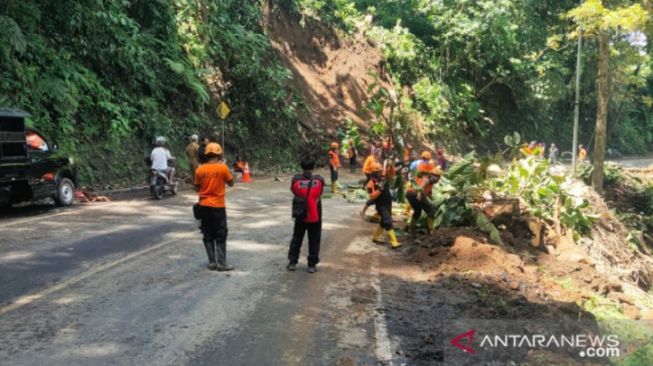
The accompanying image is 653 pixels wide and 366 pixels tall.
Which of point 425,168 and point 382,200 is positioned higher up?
point 425,168

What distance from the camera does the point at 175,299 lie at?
6.71 m

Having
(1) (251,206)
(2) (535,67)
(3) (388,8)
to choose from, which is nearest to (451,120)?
(2) (535,67)

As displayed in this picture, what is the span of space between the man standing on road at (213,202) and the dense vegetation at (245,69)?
10139 mm

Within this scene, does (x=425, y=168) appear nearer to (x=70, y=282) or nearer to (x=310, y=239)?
(x=310, y=239)

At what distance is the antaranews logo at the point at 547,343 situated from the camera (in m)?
5.87

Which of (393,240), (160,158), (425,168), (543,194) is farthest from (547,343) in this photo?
(160,158)

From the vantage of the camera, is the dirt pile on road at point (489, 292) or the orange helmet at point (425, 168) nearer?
the dirt pile on road at point (489, 292)

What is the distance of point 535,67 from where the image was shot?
40938 millimetres

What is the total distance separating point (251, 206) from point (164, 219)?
3.18 meters

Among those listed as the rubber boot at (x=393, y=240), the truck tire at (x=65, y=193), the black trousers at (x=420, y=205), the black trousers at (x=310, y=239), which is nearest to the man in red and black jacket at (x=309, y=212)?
the black trousers at (x=310, y=239)

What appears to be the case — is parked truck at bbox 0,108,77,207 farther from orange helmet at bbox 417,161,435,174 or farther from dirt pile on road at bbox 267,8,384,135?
dirt pile on road at bbox 267,8,384,135

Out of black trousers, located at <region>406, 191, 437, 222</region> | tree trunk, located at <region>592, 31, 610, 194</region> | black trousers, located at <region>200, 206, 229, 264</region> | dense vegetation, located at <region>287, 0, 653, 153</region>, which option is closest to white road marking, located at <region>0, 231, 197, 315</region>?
black trousers, located at <region>200, 206, 229, 264</region>

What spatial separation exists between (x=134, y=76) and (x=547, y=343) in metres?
18.9

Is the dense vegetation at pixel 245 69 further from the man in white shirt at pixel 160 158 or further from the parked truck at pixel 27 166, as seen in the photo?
the parked truck at pixel 27 166
